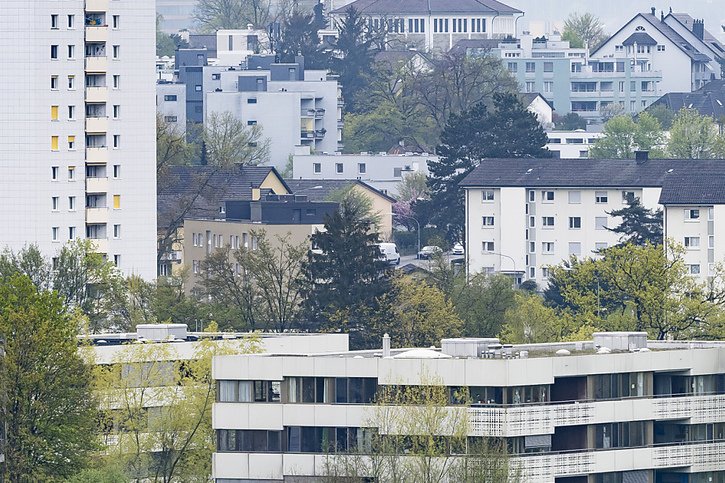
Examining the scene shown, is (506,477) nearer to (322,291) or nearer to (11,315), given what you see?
(11,315)

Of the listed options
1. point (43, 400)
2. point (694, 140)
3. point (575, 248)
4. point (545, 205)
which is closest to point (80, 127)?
point (545, 205)

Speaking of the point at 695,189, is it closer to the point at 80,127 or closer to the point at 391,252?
the point at 391,252

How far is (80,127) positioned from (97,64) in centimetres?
253

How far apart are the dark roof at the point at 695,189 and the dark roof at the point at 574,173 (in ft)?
8.52

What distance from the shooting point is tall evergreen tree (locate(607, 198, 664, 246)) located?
129750 mm

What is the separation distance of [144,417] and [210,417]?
6.68 ft

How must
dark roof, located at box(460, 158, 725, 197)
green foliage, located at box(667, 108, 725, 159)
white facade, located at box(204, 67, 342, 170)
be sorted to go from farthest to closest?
white facade, located at box(204, 67, 342, 170), green foliage, located at box(667, 108, 725, 159), dark roof, located at box(460, 158, 725, 197)

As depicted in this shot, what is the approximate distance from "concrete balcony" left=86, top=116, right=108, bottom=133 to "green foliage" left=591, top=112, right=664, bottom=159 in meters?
56.6

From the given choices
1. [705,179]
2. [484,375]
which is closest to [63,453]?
[484,375]

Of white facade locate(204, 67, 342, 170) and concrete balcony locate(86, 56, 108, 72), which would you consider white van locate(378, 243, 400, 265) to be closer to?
concrete balcony locate(86, 56, 108, 72)

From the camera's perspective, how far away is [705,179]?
132125 millimetres

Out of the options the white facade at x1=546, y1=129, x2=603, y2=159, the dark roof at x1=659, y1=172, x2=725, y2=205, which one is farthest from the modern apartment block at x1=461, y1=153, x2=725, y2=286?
the white facade at x1=546, y1=129, x2=603, y2=159

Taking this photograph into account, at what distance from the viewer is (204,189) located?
14050cm

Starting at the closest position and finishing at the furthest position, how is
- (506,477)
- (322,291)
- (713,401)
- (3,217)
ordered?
(506,477)
(713,401)
(322,291)
(3,217)
